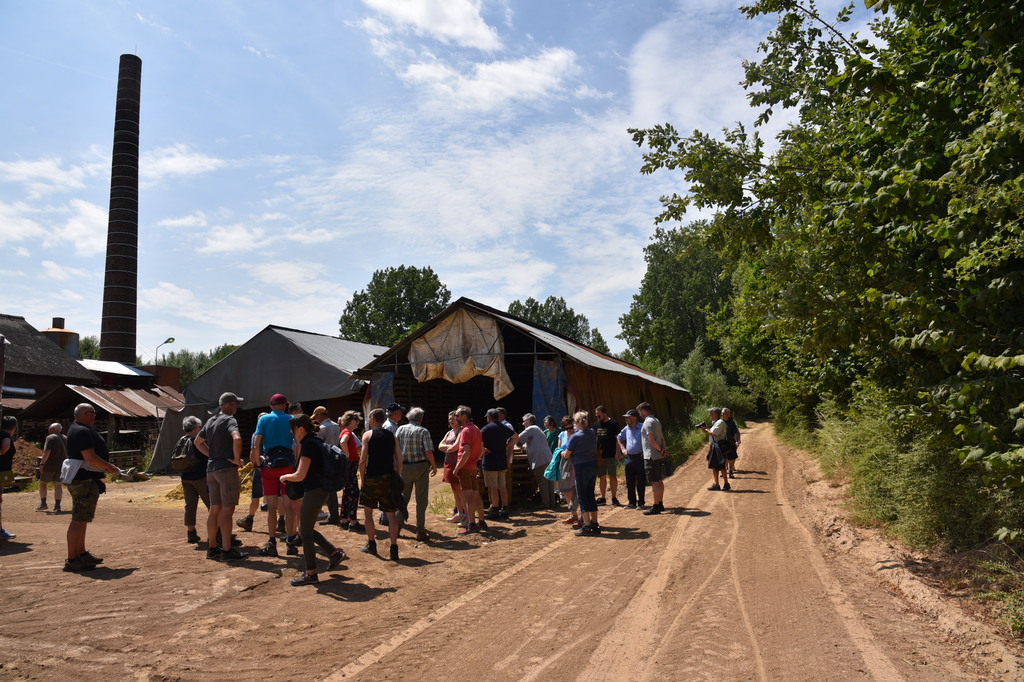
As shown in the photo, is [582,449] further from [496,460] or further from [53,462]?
[53,462]

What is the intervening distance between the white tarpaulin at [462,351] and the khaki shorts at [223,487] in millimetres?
9719

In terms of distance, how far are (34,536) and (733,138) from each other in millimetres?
11701

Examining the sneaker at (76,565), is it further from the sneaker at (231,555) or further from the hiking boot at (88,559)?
the sneaker at (231,555)

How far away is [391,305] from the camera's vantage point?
71188 millimetres

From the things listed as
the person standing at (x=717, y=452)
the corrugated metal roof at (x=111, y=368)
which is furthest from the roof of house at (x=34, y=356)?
the person standing at (x=717, y=452)

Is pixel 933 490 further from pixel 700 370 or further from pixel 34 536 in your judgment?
pixel 700 370

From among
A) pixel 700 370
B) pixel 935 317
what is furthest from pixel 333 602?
pixel 700 370

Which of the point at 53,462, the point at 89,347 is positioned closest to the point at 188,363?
the point at 89,347

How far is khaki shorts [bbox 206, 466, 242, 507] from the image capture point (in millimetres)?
7496

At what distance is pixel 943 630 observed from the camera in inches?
208

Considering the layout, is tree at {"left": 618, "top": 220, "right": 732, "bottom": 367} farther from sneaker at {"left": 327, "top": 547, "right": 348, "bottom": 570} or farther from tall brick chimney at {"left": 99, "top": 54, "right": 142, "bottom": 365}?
sneaker at {"left": 327, "top": 547, "right": 348, "bottom": 570}

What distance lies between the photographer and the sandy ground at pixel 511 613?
4617 millimetres

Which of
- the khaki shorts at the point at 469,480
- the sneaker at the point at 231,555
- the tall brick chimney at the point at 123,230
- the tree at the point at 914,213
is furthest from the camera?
the tall brick chimney at the point at 123,230

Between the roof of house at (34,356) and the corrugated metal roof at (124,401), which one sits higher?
the roof of house at (34,356)
